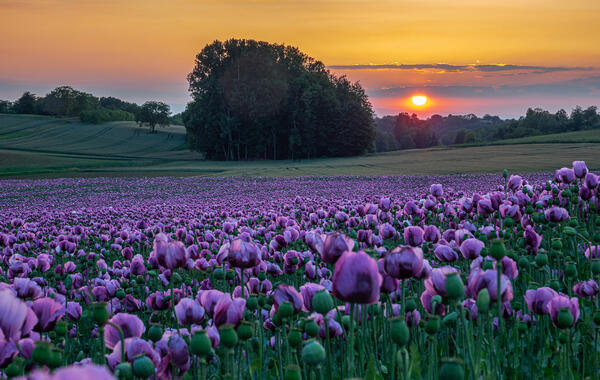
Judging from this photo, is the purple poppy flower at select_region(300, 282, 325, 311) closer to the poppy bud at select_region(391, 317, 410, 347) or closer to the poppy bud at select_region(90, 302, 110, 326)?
the poppy bud at select_region(391, 317, 410, 347)

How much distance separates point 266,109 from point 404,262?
217ft

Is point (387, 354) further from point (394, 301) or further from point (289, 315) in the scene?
point (289, 315)

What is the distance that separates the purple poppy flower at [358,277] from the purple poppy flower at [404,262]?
45cm

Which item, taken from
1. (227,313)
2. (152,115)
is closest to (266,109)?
(152,115)

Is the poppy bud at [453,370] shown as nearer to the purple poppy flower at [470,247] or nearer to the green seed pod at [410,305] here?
the green seed pod at [410,305]

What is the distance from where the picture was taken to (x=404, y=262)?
2.20 m

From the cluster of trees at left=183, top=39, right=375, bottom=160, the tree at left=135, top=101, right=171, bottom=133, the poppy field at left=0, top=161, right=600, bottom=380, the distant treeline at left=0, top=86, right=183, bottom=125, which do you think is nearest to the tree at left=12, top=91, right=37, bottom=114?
the distant treeline at left=0, top=86, right=183, bottom=125

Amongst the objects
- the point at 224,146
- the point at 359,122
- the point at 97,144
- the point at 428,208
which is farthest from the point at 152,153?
the point at 428,208

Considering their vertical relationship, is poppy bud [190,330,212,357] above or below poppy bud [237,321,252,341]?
above

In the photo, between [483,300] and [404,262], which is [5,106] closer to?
[404,262]

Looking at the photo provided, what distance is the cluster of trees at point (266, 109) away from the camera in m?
66.8

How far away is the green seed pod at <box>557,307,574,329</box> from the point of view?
2207 mm

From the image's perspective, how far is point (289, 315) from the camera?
2328 mm

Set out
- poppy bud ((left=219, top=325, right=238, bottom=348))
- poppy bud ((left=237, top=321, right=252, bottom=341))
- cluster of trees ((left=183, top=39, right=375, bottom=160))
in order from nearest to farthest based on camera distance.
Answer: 1. poppy bud ((left=219, top=325, right=238, bottom=348))
2. poppy bud ((left=237, top=321, right=252, bottom=341))
3. cluster of trees ((left=183, top=39, right=375, bottom=160))
